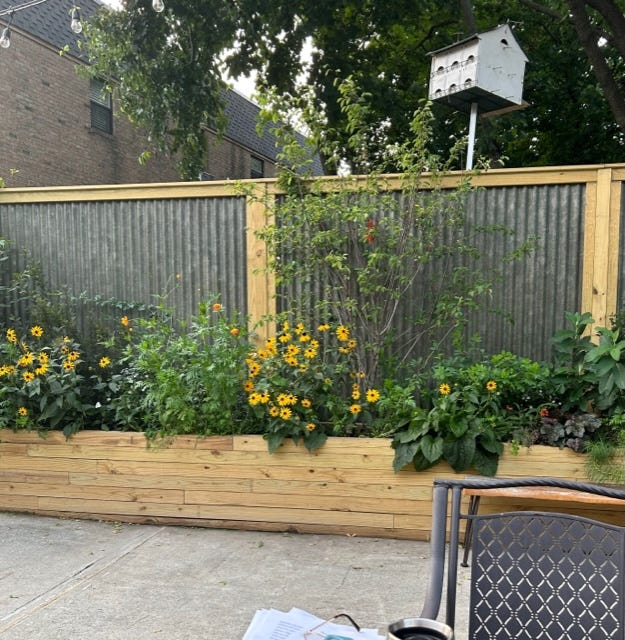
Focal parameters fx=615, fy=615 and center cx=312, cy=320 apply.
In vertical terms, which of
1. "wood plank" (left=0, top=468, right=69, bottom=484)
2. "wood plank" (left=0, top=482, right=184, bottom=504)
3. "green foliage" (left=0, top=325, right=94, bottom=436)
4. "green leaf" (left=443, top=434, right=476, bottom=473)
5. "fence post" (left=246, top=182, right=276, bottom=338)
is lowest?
"wood plank" (left=0, top=482, right=184, bottom=504)

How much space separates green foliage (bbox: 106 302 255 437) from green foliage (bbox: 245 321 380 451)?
0.16 metres

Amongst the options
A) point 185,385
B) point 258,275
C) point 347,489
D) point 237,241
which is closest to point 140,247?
point 237,241

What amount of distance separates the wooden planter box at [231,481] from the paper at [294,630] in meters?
1.57

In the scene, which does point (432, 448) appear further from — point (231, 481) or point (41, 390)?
point (41, 390)

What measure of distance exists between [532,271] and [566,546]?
3.10 m

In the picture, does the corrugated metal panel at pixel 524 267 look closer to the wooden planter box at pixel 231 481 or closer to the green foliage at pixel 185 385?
Answer: the wooden planter box at pixel 231 481

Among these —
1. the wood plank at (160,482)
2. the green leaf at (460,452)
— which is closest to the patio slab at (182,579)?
the wood plank at (160,482)

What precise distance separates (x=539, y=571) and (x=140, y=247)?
410cm

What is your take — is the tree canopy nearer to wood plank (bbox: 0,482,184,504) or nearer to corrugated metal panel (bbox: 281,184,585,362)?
corrugated metal panel (bbox: 281,184,585,362)

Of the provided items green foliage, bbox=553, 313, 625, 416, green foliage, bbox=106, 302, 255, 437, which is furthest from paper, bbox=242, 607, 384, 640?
green foliage, bbox=553, 313, 625, 416

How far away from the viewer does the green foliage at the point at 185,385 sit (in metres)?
3.98

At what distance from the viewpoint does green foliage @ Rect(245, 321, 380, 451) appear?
12.7ft

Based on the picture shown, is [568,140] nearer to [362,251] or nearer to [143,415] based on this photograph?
[362,251]

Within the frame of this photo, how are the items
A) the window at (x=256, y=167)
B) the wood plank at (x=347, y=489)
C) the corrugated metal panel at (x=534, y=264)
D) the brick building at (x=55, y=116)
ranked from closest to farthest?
the wood plank at (x=347, y=489) → the corrugated metal panel at (x=534, y=264) → the brick building at (x=55, y=116) → the window at (x=256, y=167)
